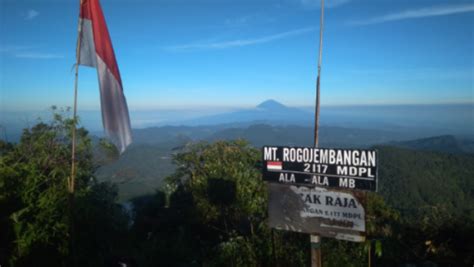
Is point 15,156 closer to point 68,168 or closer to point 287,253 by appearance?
point 68,168

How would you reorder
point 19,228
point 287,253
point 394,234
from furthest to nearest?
point 394,234 → point 287,253 → point 19,228

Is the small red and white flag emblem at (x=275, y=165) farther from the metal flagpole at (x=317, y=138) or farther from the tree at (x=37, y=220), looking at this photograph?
the tree at (x=37, y=220)

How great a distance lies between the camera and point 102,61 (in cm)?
502

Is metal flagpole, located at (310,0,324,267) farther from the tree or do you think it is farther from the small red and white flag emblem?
the tree

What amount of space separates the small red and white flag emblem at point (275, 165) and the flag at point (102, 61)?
235 cm

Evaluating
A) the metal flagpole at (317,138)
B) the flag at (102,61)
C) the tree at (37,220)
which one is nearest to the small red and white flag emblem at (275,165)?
the metal flagpole at (317,138)

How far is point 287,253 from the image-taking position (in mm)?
5547

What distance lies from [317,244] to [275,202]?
76 cm

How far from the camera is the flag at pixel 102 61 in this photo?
4.91 m

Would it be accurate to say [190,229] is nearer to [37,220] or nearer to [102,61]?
[37,220]

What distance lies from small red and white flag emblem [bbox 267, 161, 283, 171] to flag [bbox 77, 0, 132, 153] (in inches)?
92.7

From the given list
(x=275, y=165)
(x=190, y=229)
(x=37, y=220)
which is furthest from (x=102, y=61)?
(x=190, y=229)

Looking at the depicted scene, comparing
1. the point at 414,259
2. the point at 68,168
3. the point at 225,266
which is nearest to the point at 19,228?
the point at 68,168

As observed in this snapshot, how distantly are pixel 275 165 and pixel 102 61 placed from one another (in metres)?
3.11
